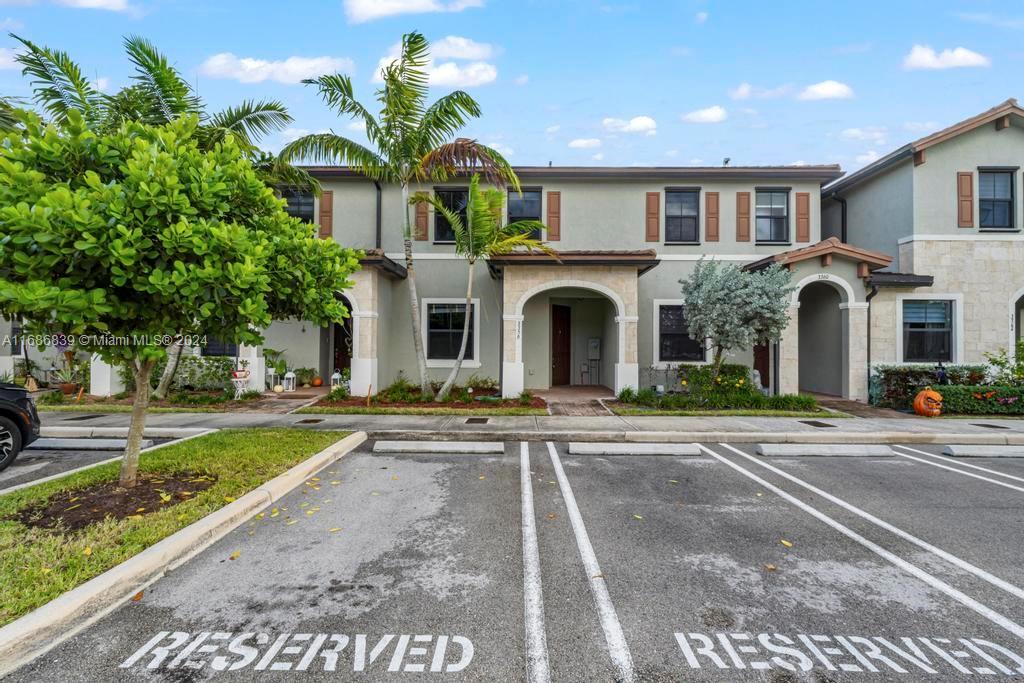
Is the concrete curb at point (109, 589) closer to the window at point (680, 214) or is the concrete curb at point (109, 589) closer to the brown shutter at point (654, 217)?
the brown shutter at point (654, 217)

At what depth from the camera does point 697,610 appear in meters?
3.19

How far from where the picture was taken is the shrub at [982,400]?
1121 centimetres

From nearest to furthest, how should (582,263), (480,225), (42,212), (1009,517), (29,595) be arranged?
1. (29,595)
2. (42,212)
3. (1009,517)
4. (480,225)
5. (582,263)

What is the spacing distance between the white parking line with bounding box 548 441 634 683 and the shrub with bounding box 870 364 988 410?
1183cm

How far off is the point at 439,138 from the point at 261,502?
9105 millimetres

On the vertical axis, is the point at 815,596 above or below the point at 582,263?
below

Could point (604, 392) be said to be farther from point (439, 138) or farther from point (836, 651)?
point (836, 651)

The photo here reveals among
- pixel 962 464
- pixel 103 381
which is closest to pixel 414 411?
pixel 103 381

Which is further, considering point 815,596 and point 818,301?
point 818,301

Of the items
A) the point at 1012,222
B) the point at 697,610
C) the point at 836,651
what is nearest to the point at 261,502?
the point at 697,610

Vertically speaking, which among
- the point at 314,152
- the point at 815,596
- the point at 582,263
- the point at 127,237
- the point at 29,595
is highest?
the point at 314,152

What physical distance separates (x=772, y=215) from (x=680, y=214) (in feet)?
9.60

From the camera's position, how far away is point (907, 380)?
12.5 m

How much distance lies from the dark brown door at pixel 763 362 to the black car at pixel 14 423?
1705 cm
